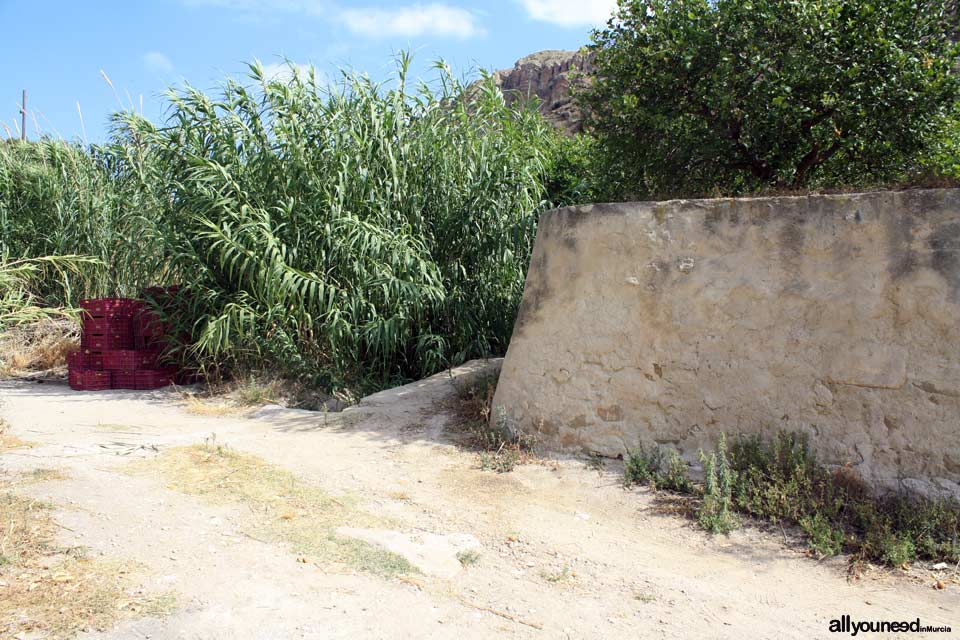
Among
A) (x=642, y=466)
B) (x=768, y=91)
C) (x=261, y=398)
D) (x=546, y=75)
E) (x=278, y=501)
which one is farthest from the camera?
(x=546, y=75)

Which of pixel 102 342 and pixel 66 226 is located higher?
pixel 66 226

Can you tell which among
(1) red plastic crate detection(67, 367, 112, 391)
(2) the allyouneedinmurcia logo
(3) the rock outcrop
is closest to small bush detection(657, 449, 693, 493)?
(2) the allyouneedinmurcia logo

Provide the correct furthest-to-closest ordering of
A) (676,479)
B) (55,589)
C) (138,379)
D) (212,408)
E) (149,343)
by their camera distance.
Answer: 1. (149,343)
2. (138,379)
3. (212,408)
4. (676,479)
5. (55,589)

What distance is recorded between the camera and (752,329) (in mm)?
4422

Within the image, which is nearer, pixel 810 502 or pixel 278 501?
pixel 810 502

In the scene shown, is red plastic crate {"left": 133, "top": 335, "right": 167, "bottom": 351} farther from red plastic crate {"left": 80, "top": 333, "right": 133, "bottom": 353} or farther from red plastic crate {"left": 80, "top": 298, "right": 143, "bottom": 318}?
red plastic crate {"left": 80, "top": 298, "right": 143, "bottom": 318}

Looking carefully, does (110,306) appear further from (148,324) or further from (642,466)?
(642,466)

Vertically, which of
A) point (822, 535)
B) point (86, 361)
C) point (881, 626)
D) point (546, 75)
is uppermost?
point (546, 75)

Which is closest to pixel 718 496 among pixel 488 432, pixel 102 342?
pixel 488 432

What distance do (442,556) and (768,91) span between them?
4.63 metres

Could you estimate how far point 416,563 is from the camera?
345 cm

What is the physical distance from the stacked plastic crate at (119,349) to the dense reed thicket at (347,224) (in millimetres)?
388

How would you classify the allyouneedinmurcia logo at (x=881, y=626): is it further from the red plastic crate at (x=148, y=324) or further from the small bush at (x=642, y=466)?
the red plastic crate at (x=148, y=324)

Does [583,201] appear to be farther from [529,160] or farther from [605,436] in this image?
[605,436]
